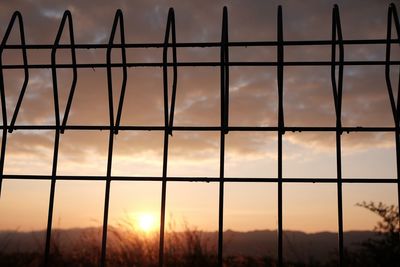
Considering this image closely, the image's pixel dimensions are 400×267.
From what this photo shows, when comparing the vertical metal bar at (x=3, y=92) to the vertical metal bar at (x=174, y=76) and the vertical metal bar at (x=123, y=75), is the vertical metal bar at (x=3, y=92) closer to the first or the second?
the vertical metal bar at (x=123, y=75)

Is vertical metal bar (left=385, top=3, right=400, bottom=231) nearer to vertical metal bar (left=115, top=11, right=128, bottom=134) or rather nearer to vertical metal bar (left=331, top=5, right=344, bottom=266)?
vertical metal bar (left=331, top=5, right=344, bottom=266)

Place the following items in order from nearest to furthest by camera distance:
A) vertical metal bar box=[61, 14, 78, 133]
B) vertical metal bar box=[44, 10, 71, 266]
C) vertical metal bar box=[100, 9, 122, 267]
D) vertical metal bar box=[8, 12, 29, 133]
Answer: vertical metal bar box=[100, 9, 122, 267] → vertical metal bar box=[44, 10, 71, 266] → vertical metal bar box=[61, 14, 78, 133] → vertical metal bar box=[8, 12, 29, 133]

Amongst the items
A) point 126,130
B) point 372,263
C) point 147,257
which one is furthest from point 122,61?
point 372,263

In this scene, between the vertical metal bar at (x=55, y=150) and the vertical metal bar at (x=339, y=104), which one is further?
the vertical metal bar at (x=55, y=150)

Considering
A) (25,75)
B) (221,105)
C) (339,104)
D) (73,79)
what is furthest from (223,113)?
(25,75)

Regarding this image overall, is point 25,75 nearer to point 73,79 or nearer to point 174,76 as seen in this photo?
point 73,79

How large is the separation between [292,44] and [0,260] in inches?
187

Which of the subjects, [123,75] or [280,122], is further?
[123,75]

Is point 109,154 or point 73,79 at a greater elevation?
point 73,79

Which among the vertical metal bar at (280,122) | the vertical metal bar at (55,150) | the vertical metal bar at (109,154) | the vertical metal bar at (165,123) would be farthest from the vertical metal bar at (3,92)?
the vertical metal bar at (280,122)

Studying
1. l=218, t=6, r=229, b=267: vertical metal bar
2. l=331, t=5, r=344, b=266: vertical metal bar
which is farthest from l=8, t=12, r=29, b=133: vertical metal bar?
l=331, t=5, r=344, b=266: vertical metal bar

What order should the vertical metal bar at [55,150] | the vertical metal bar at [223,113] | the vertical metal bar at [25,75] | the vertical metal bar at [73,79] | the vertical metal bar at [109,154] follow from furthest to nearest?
1. the vertical metal bar at [25,75]
2. the vertical metal bar at [73,79]
3. the vertical metal bar at [55,150]
4. the vertical metal bar at [109,154]
5. the vertical metal bar at [223,113]

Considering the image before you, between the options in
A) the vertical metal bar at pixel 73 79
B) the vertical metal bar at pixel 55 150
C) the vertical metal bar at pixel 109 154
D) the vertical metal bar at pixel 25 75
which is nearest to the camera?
the vertical metal bar at pixel 109 154

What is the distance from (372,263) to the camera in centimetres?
673
